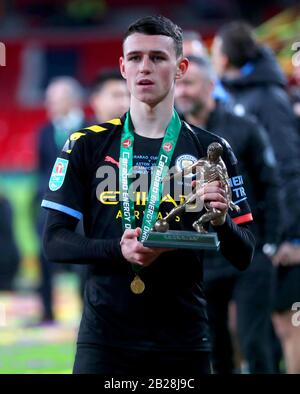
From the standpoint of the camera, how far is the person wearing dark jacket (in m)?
6.02

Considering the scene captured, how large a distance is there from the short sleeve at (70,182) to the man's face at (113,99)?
10.8 ft

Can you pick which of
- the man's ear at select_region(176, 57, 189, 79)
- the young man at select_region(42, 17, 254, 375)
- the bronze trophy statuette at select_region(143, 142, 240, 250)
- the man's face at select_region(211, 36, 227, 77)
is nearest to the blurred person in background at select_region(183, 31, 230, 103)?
the man's face at select_region(211, 36, 227, 77)

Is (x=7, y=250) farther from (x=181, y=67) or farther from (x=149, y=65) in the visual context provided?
(x=149, y=65)

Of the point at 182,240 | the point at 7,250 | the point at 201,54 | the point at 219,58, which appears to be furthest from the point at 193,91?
the point at 7,250

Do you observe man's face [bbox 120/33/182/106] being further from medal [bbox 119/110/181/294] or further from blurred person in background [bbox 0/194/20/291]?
blurred person in background [bbox 0/194/20/291]

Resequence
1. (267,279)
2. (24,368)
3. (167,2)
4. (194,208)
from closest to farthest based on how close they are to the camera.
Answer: (194,208) → (267,279) → (24,368) → (167,2)

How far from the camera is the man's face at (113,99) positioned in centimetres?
710

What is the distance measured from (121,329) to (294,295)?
278cm

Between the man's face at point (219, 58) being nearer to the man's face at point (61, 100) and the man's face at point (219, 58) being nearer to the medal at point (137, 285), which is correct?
the man's face at point (61, 100)

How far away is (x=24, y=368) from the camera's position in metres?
7.69

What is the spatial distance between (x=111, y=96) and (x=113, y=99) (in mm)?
27
